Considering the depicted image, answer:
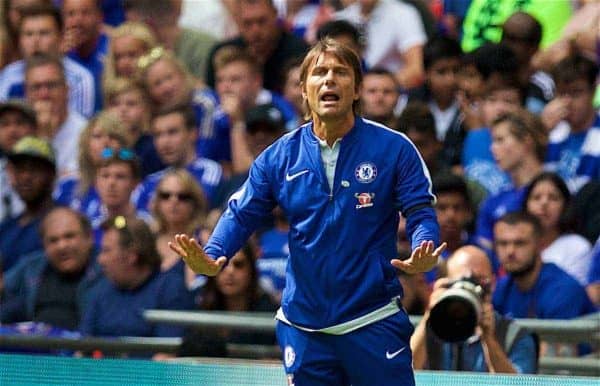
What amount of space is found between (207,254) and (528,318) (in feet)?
10.6

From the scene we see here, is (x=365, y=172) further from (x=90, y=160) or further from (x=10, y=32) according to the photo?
(x=10, y=32)

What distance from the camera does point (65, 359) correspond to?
7.05m

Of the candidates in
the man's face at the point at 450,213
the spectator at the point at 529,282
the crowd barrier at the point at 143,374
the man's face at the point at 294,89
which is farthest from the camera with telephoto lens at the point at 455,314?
the man's face at the point at 294,89

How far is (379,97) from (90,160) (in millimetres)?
2000

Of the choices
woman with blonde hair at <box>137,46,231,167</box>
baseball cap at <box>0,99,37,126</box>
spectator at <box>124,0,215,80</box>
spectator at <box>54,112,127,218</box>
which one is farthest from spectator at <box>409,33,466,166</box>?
Result: baseball cap at <box>0,99,37,126</box>

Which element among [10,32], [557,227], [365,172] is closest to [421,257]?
[365,172]

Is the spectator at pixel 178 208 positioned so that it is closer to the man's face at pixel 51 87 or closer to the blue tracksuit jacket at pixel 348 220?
the man's face at pixel 51 87

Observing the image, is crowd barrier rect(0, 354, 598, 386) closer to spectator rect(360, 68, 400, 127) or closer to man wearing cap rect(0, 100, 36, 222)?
spectator rect(360, 68, 400, 127)

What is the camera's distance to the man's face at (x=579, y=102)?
9.46 m

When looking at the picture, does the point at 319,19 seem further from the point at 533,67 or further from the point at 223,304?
the point at 223,304

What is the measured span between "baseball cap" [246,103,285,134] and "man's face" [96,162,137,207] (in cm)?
85

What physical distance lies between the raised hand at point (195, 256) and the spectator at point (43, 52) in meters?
5.92

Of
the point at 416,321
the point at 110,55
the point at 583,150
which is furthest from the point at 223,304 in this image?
the point at 110,55

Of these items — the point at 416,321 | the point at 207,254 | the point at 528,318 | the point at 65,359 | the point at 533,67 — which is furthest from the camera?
the point at 533,67
